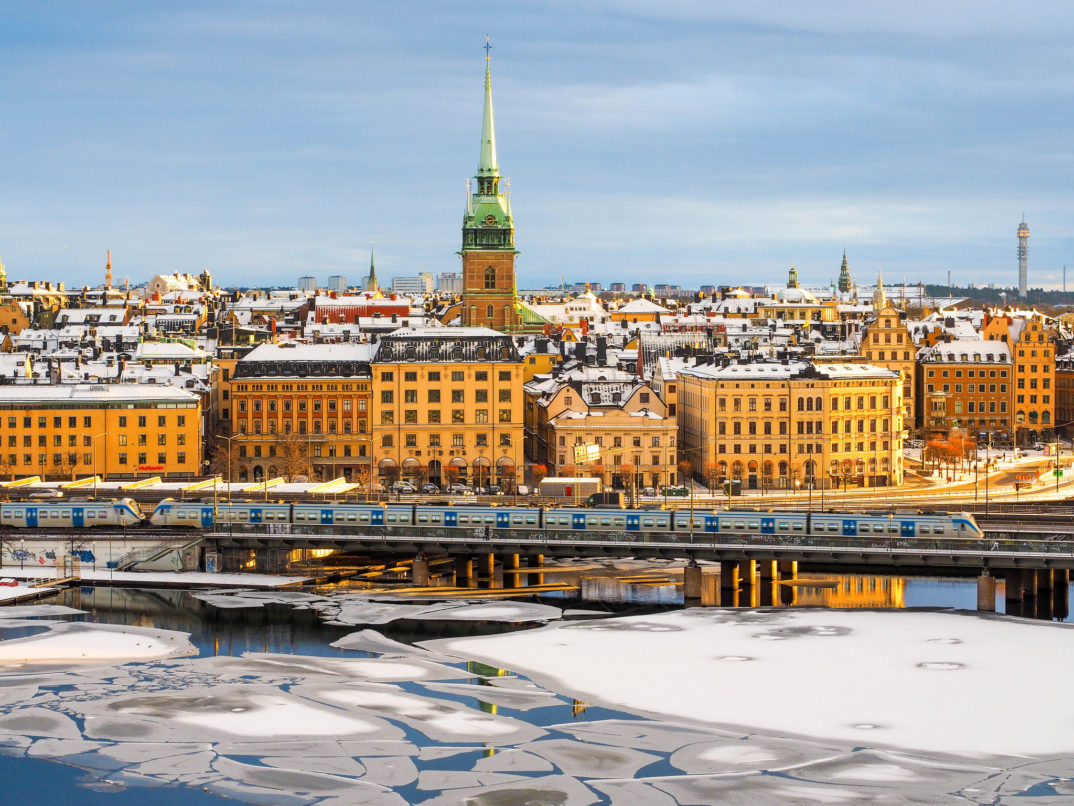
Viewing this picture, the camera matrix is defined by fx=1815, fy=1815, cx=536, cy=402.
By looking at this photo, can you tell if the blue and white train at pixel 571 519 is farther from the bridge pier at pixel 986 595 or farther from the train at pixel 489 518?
the bridge pier at pixel 986 595

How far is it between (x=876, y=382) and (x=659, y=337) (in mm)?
54599

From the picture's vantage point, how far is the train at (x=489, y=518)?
281 feet

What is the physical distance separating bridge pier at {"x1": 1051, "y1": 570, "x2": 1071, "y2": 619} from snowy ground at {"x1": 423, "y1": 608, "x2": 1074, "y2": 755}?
6.44m

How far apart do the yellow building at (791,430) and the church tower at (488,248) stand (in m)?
44.8

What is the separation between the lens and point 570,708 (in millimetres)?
59094

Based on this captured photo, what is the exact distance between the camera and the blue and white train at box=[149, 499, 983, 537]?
8531cm

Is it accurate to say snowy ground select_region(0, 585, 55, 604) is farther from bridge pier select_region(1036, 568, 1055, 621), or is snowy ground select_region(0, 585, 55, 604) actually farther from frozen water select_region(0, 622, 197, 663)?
bridge pier select_region(1036, 568, 1055, 621)

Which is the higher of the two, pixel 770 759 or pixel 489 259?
pixel 489 259

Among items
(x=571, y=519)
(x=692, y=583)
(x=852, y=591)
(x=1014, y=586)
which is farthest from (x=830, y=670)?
(x=571, y=519)

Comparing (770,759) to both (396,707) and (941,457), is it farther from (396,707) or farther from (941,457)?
(941,457)

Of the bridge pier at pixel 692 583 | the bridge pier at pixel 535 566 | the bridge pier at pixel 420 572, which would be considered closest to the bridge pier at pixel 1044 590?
the bridge pier at pixel 692 583

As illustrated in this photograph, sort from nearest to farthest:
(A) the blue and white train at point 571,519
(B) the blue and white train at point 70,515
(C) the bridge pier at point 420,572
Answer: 1. (C) the bridge pier at point 420,572
2. (A) the blue and white train at point 571,519
3. (B) the blue and white train at point 70,515

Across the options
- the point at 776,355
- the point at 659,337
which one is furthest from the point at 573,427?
the point at 659,337

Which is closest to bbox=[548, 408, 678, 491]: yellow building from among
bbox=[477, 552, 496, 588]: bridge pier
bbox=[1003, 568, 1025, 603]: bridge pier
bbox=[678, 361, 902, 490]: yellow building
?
bbox=[678, 361, 902, 490]: yellow building
